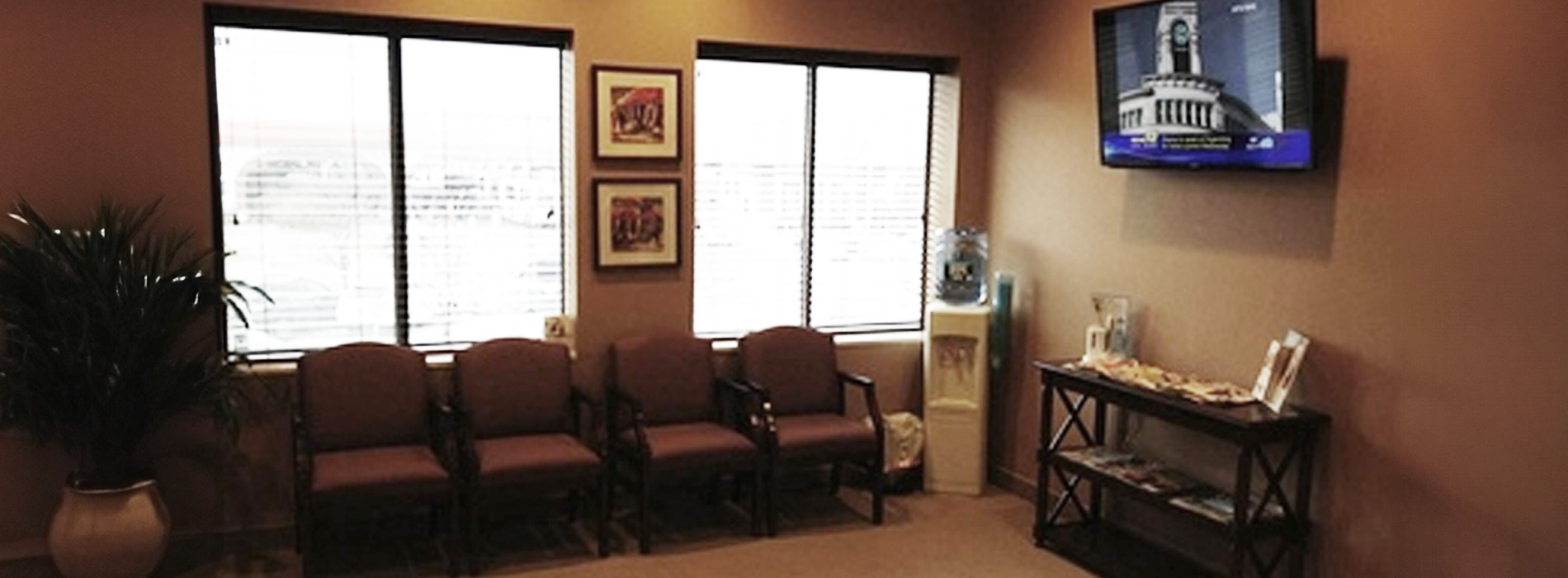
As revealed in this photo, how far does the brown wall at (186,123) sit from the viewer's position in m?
3.94

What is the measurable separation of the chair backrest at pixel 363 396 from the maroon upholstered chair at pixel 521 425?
18 cm

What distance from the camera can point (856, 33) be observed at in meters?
5.26

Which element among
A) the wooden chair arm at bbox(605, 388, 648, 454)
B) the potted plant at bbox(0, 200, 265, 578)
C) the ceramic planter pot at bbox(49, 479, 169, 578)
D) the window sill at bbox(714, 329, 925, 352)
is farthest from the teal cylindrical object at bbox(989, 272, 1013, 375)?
the ceramic planter pot at bbox(49, 479, 169, 578)

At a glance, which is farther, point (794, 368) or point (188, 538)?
point (794, 368)

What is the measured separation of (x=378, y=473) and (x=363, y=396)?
1.50 feet

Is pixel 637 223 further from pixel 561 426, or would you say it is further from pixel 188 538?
pixel 188 538

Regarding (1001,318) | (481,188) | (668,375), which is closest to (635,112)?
(481,188)

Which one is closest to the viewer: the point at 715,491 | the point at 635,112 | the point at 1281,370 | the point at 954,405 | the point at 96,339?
the point at 96,339

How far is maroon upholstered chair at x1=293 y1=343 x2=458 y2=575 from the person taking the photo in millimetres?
3936

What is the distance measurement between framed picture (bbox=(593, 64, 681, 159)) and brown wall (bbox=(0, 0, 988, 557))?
48 millimetres

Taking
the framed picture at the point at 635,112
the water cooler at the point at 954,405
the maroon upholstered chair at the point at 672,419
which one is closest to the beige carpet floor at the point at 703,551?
the maroon upholstered chair at the point at 672,419

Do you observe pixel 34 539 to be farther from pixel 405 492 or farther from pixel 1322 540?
pixel 1322 540

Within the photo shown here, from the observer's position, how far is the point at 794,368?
5.08 m

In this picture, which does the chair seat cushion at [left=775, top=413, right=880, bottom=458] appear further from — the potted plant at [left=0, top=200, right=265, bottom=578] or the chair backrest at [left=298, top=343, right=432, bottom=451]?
the potted plant at [left=0, top=200, right=265, bottom=578]
